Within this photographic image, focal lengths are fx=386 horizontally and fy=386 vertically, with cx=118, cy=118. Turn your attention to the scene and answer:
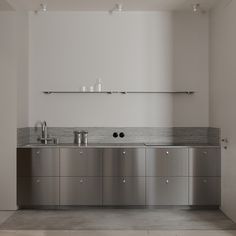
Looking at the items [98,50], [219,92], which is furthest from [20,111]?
[219,92]

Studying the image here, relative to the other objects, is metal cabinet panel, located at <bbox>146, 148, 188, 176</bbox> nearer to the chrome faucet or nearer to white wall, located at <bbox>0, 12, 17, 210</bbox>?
the chrome faucet

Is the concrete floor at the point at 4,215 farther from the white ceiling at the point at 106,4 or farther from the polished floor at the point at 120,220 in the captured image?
the white ceiling at the point at 106,4

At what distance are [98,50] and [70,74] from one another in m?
0.52

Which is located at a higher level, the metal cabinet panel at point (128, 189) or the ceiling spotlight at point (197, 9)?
the ceiling spotlight at point (197, 9)

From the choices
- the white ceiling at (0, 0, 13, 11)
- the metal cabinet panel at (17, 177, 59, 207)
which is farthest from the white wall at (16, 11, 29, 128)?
the metal cabinet panel at (17, 177, 59, 207)

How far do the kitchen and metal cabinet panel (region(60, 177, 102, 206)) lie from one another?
13mm

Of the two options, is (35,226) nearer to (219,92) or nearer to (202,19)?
(219,92)

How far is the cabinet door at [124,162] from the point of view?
4891 mm

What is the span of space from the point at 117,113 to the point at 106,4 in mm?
1498

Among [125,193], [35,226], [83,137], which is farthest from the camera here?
[83,137]

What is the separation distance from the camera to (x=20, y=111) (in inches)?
200

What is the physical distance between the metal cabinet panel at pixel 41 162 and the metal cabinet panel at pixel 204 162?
1718 mm

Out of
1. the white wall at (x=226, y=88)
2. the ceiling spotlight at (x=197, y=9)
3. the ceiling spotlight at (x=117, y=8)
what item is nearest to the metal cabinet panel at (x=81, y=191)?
the white wall at (x=226, y=88)

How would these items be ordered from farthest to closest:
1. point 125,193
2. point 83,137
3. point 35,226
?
point 83,137 < point 125,193 < point 35,226
